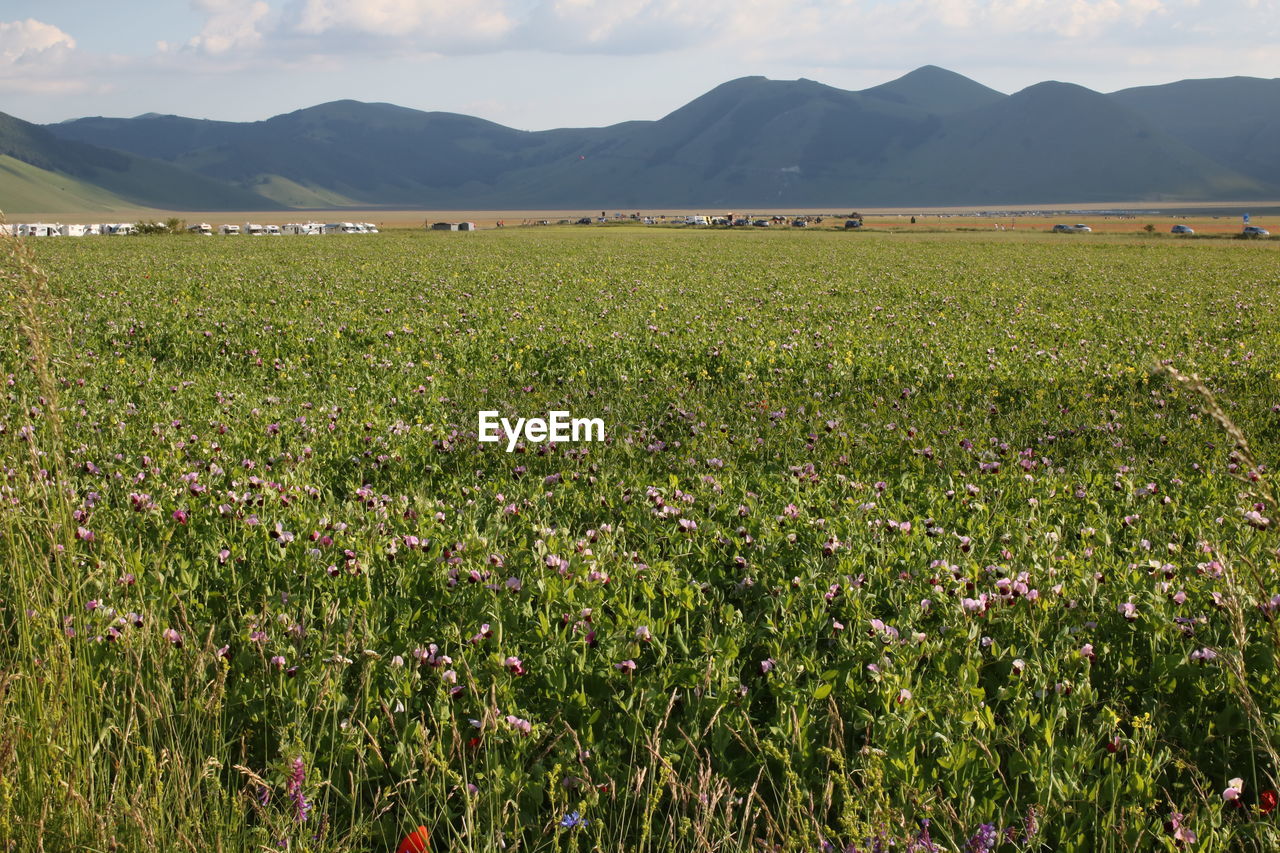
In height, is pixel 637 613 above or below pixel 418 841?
above

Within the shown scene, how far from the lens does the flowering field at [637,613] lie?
11.2 feet

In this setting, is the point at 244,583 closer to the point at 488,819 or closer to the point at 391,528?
the point at 391,528

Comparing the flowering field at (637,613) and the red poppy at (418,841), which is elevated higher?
the flowering field at (637,613)

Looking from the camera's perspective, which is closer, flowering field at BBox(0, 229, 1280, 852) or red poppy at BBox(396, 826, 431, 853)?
red poppy at BBox(396, 826, 431, 853)

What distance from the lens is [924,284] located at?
27.8 metres

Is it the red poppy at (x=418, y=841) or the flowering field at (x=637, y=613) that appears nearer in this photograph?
the red poppy at (x=418, y=841)

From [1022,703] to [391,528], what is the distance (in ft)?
12.9

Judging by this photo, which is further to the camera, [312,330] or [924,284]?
[924,284]

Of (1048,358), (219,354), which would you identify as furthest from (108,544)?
(1048,358)

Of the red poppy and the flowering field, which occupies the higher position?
the flowering field

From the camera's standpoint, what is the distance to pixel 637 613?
4824 mm

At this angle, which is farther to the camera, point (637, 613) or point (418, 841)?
point (637, 613)

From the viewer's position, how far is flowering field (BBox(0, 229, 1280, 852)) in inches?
134

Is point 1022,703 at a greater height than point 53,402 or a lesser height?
lesser
